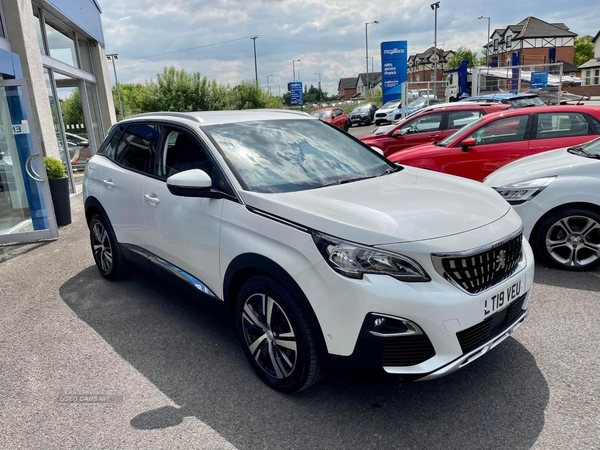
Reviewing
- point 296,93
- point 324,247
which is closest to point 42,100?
point 324,247

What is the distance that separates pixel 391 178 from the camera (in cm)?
347

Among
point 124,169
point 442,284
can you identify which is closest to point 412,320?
point 442,284

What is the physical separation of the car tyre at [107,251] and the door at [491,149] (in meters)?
5.09

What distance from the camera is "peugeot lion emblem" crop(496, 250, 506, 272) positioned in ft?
8.70

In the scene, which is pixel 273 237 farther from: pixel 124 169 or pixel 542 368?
pixel 124 169

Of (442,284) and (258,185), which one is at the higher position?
(258,185)

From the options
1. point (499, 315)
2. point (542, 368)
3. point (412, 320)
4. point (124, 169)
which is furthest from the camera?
point (124, 169)

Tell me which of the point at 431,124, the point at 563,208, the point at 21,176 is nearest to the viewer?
the point at 563,208

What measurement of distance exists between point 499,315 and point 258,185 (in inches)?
65.0

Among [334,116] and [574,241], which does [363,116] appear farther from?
[574,241]

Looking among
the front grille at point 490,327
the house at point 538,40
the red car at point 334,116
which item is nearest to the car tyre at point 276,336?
the front grille at point 490,327

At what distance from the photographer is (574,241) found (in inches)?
182

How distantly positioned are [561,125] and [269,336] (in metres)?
5.91

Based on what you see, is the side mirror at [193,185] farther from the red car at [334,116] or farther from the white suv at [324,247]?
the red car at [334,116]
